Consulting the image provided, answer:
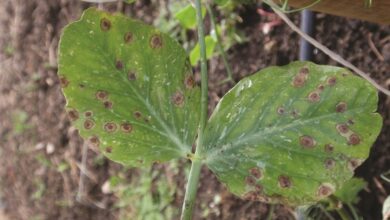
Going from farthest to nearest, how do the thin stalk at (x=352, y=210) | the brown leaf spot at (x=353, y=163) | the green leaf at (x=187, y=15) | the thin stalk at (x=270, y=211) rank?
the thin stalk at (x=270, y=211)
the green leaf at (x=187, y=15)
the thin stalk at (x=352, y=210)
the brown leaf spot at (x=353, y=163)

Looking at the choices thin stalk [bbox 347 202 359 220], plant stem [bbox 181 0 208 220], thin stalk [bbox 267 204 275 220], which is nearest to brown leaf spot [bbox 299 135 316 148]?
plant stem [bbox 181 0 208 220]

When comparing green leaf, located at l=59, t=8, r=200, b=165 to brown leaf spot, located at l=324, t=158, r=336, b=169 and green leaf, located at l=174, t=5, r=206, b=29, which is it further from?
green leaf, located at l=174, t=5, r=206, b=29

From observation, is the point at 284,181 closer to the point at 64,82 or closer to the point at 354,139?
the point at 354,139

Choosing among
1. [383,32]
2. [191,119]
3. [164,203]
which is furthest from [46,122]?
[191,119]

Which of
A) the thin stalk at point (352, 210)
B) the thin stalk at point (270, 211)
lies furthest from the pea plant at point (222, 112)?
the thin stalk at point (270, 211)

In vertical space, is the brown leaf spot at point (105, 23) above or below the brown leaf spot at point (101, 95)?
above

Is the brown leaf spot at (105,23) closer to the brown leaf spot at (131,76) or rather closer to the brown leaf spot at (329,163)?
the brown leaf spot at (131,76)

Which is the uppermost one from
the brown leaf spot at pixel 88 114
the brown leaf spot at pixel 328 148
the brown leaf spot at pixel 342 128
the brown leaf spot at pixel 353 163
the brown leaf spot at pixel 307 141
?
the brown leaf spot at pixel 88 114
